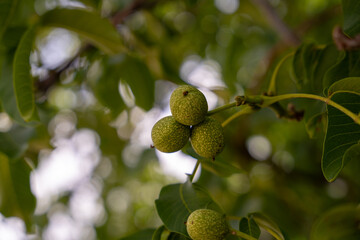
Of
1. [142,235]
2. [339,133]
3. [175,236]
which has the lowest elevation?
[142,235]

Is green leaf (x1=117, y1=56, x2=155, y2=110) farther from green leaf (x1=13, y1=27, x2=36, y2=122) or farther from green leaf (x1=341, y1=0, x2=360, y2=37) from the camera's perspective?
green leaf (x1=341, y1=0, x2=360, y2=37)

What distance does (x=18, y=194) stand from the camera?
1.86 meters

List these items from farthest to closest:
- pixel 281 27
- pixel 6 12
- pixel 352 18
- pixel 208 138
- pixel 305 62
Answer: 1. pixel 281 27
2. pixel 6 12
3. pixel 305 62
4. pixel 352 18
5. pixel 208 138

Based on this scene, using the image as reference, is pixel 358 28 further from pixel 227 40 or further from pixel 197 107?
pixel 227 40

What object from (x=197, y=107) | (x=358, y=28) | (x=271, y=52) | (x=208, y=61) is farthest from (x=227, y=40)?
(x=197, y=107)

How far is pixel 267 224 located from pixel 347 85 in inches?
20.1

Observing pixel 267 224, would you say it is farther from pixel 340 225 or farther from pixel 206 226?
pixel 340 225

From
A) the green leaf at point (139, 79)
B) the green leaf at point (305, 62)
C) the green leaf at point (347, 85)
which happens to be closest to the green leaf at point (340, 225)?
the green leaf at point (305, 62)

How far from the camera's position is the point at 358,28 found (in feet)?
4.18

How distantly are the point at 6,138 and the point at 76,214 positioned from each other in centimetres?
257

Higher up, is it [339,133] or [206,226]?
[339,133]

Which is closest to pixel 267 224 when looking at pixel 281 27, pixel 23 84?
pixel 23 84

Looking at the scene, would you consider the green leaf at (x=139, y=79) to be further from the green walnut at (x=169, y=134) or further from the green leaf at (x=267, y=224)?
the green leaf at (x=267, y=224)

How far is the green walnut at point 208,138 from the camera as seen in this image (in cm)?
115
